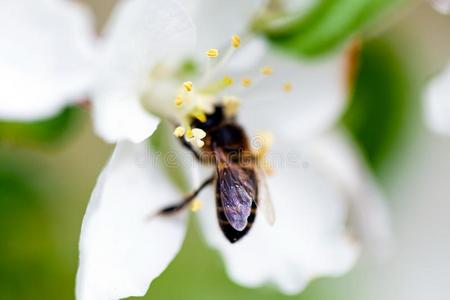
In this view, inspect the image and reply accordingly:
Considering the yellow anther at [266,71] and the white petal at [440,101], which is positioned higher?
the yellow anther at [266,71]

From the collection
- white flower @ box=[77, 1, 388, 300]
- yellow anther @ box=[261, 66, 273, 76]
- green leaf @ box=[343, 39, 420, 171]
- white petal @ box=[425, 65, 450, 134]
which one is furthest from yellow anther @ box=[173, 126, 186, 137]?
green leaf @ box=[343, 39, 420, 171]

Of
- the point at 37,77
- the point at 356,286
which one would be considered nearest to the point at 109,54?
the point at 37,77

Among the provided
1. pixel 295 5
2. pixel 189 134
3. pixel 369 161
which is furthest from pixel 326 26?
pixel 369 161

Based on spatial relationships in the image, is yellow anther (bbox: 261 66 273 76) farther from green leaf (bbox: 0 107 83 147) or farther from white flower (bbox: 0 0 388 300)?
green leaf (bbox: 0 107 83 147)

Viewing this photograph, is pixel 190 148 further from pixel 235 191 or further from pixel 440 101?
pixel 440 101

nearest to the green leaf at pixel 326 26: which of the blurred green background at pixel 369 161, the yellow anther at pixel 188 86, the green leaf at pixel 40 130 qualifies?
the blurred green background at pixel 369 161

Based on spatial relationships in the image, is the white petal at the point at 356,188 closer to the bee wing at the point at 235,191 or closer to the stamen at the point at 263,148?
the stamen at the point at 263,148
